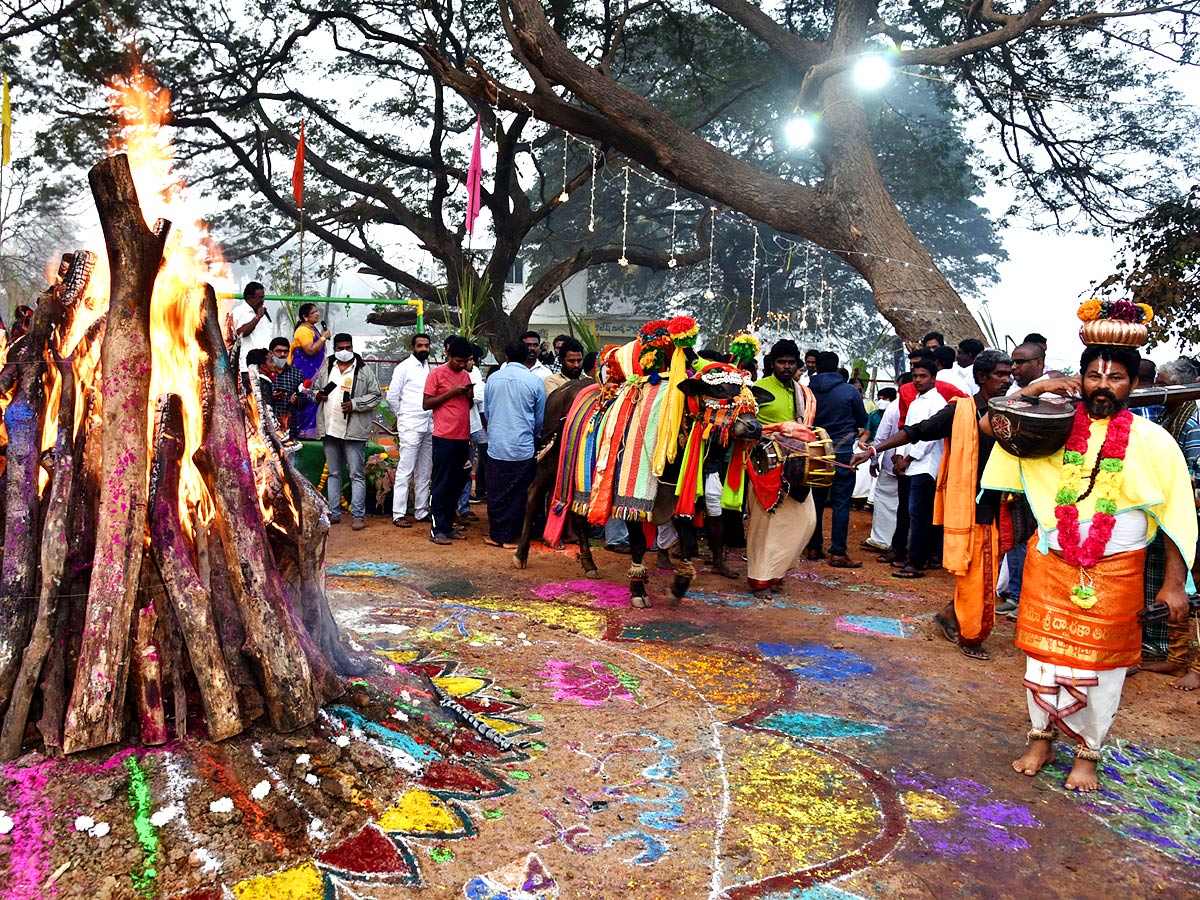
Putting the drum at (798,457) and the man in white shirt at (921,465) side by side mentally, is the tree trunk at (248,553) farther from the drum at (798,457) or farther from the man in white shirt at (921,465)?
the man in white shirt at (921,465)

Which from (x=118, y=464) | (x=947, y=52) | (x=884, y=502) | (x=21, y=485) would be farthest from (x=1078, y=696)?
(x=947, y=52)

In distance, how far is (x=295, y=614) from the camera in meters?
3.86

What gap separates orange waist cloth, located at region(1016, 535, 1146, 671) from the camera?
12.6 feet

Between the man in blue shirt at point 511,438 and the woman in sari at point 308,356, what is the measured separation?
6.08 ft

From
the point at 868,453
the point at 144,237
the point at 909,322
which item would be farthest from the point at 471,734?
the point at 909,322

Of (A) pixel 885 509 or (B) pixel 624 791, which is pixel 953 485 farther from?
(A) pixel 885 509

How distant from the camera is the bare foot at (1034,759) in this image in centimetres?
411

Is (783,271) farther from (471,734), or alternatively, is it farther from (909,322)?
(471,734)

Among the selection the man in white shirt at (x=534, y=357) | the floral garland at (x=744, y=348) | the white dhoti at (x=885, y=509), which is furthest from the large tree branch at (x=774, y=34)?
the floral garland at (x=744, y=348)

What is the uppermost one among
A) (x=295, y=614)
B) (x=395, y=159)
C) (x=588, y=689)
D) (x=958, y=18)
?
(x=958, y=18)

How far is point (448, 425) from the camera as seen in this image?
936 centimetres

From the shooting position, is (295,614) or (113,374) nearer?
(113,374)

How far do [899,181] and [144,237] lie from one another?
27.3 metres

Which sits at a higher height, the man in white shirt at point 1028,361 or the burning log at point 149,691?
the man in white shirt at point 1028,361
